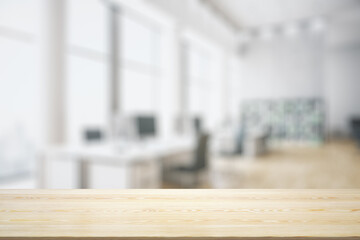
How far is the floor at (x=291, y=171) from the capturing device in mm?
4832

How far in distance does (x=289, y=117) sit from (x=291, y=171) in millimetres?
5183

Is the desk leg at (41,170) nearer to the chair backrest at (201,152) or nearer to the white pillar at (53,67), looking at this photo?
the white pillar at (53,67)

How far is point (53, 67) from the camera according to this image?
4266mm

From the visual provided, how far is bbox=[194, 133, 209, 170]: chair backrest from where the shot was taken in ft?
12.6

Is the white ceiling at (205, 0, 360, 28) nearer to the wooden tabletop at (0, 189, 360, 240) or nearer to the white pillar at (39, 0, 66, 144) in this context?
the white pillar at (39, 0, 66, 144)

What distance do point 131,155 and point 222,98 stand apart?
847cm

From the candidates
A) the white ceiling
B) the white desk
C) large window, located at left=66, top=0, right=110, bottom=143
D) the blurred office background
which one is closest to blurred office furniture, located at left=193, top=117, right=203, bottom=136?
the blurred office background

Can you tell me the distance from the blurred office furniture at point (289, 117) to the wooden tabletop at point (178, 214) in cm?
954

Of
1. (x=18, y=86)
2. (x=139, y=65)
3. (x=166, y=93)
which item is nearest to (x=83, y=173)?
(x=18, y=86)

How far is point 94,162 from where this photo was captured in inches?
129

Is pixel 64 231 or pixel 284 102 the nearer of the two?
pixel 64 231

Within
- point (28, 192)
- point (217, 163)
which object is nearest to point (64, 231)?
point (28, 192)

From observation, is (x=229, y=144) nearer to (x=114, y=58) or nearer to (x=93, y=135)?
(x=93, y=135)

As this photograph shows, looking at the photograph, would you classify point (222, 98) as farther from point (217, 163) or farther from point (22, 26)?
point (22, 26)
